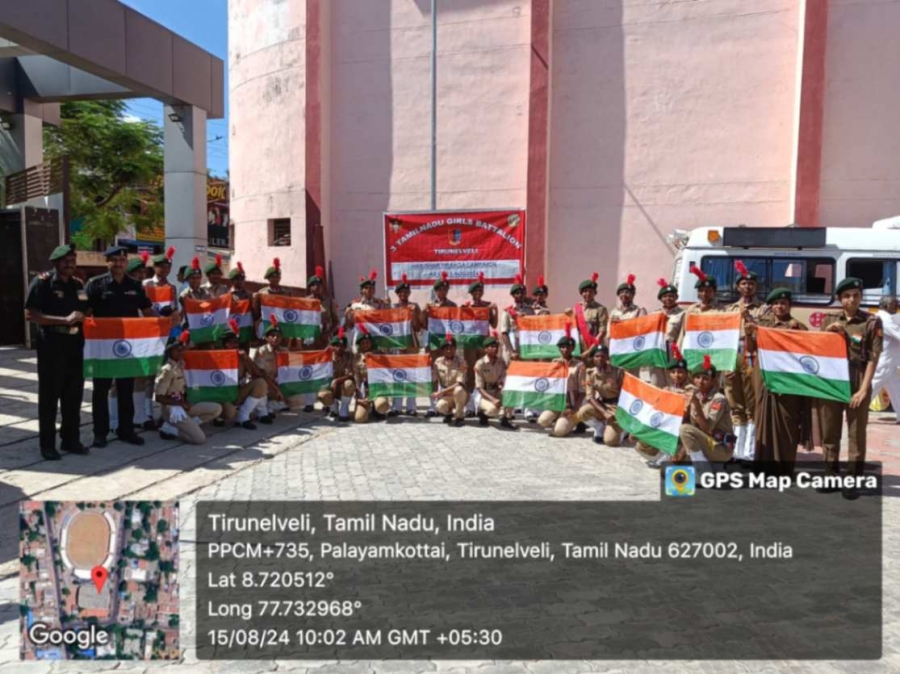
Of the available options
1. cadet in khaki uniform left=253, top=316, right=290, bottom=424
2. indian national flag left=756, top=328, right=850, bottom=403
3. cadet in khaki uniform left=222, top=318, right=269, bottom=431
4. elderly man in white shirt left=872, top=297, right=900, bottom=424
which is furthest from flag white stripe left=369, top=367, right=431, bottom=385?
elderly man in white shirt left=872, top=297, right=900, bottom=424

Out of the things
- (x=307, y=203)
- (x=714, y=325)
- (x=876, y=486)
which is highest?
(x=307, y=203)

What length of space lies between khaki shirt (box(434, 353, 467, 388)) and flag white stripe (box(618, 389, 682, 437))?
250cm

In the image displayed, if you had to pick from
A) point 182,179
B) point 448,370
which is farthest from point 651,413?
Result: point 182,179

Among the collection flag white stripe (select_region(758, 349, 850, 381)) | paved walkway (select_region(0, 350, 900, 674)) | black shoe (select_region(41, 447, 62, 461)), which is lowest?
paved walkway (select_region(0, 350, 900, 674))

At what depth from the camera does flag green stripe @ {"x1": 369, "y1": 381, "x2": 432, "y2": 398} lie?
942cm

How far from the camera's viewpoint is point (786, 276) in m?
10.8

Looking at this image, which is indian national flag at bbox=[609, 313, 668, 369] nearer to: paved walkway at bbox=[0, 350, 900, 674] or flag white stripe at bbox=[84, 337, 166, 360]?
paved walkway at bbox=[0, 350, 900, 674]

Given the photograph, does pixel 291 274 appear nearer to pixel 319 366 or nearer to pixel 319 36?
pixel 319 36

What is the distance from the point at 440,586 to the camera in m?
4.02

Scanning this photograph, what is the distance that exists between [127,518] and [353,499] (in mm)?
3020

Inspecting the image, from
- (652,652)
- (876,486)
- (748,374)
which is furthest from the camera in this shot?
(748,374)

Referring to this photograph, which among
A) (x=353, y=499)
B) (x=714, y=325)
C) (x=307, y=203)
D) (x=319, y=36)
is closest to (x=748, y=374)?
(x=714, y=325)

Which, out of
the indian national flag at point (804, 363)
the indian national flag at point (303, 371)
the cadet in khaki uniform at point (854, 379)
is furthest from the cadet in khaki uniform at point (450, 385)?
the cadet in khaki uniform at point (854, 379)

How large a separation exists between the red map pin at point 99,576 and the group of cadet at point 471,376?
427 centimetres
